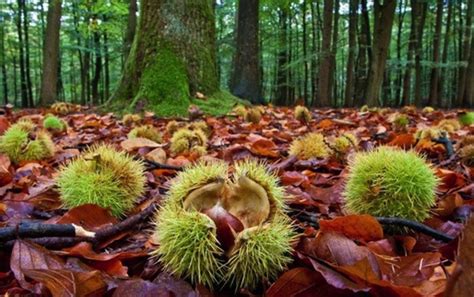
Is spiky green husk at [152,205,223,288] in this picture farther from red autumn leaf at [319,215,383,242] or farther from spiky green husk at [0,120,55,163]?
spiky green husk at [0,120,55,163]

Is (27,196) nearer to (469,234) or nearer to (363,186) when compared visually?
(363,186)

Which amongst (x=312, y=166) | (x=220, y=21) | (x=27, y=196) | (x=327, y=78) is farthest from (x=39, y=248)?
(x=220, y=21)

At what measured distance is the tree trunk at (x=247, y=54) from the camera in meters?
11.2

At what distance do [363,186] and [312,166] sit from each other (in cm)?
90

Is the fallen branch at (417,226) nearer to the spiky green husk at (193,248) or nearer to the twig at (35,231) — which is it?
the spiky green husk at (193,248)

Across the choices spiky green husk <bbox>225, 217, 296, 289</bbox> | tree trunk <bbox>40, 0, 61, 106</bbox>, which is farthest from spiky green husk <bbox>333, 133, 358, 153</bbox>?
tree trunk <bbox>40, 0, 61, 106</bbox>

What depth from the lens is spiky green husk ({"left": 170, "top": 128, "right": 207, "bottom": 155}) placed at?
8.46 feet

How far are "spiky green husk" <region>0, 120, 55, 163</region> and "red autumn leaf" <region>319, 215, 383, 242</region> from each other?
1.77 meters

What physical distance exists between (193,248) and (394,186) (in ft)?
1.91

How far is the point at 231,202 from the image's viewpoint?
1.07 meters

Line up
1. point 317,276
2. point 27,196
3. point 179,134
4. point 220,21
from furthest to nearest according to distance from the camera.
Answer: point 220,21
point 179,134
point 27,196
point 317,276

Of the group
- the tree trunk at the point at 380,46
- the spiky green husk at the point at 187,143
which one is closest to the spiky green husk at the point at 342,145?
the spiky green husk at the point at 187,143

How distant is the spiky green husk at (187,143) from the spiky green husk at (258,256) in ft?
5.18

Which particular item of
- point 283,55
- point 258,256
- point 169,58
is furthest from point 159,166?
point 283,55
